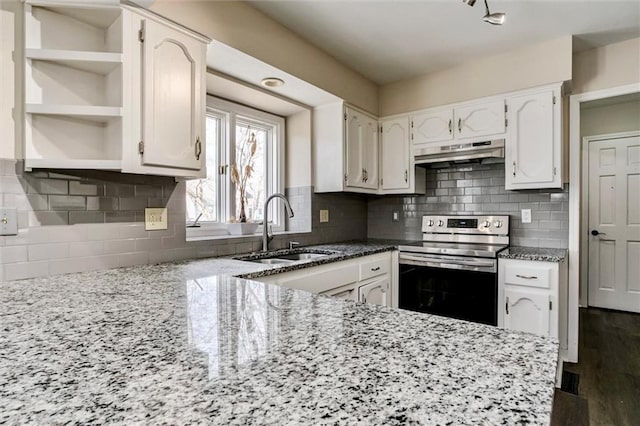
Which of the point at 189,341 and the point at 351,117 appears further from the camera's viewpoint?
the point at 351,117

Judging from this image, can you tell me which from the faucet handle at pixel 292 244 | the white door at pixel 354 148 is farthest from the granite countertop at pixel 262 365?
the white door at pixel 354 148

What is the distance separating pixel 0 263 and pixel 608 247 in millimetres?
5163

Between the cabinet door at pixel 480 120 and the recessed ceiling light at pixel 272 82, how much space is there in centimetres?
150

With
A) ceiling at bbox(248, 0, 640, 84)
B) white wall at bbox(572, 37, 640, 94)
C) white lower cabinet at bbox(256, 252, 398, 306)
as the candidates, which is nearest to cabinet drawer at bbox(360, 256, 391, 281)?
white lower cabinet at bbox(256, 252, 398, 306)

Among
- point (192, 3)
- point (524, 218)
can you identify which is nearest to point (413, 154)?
point (524, 218)

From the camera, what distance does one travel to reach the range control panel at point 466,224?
2.97m

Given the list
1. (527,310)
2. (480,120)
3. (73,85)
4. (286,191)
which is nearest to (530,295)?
(527,310)

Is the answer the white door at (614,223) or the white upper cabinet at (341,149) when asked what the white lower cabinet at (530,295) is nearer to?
the white upper cabinet at (341,149)

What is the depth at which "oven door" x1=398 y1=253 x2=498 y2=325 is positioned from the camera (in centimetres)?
246

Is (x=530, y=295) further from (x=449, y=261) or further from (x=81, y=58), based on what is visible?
(x=81, y=58)

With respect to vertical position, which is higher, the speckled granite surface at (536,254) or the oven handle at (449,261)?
the speckled granite surface at (536,254)

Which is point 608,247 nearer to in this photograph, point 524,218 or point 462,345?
point 524,218

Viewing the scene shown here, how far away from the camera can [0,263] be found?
1.39 m

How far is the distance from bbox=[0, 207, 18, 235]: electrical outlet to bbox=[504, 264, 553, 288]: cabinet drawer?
2781 mm
